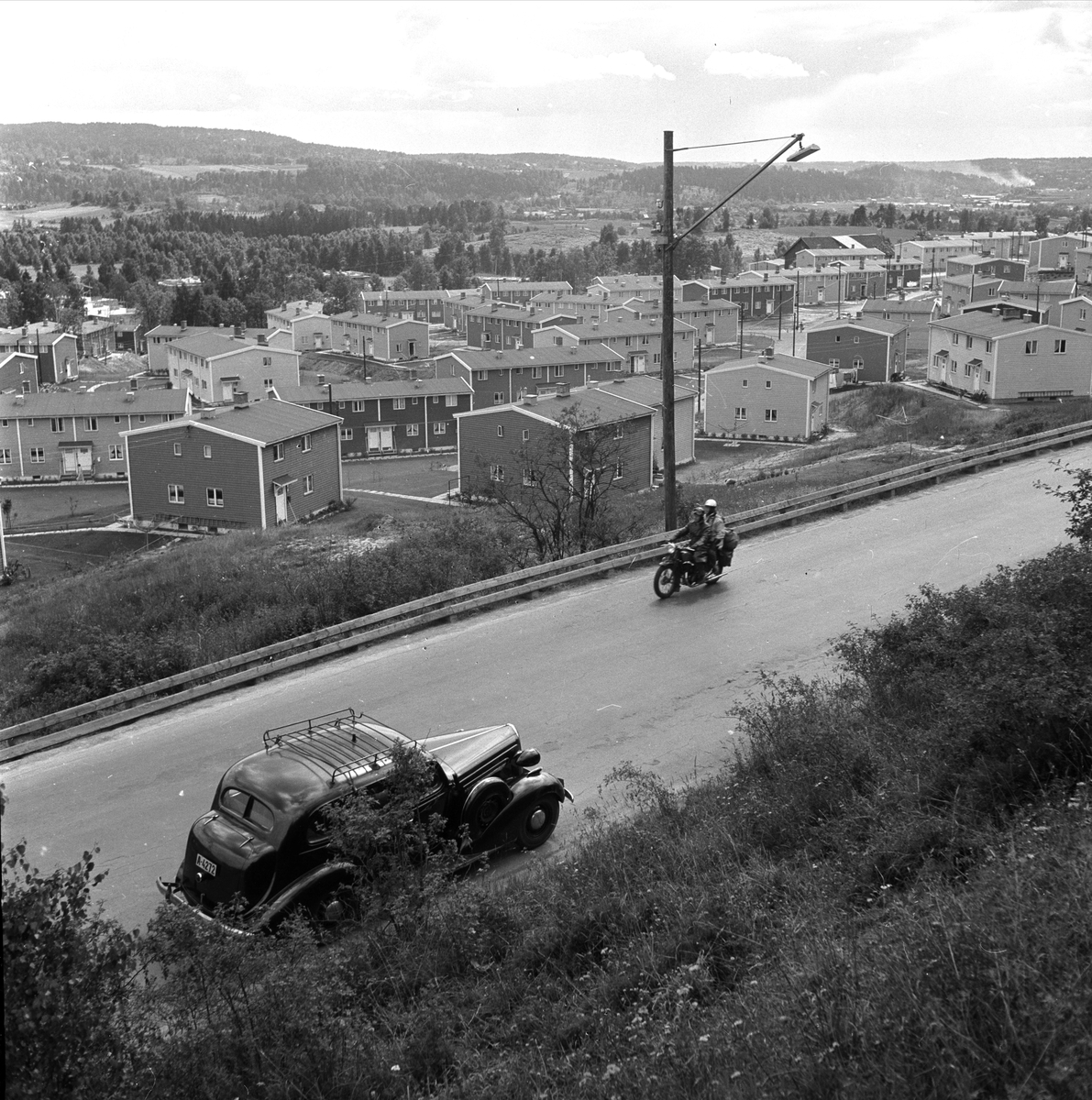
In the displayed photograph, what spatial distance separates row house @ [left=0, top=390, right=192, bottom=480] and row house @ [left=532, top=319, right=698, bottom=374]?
31.7 m

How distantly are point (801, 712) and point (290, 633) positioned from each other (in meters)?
6.79

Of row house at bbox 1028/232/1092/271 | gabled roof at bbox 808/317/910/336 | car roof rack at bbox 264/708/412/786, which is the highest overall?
row house at bbox 1028/232/1092/271

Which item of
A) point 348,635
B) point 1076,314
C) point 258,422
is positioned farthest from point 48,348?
point 348,635

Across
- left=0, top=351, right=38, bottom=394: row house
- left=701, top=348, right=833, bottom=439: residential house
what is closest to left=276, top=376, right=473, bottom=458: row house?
left=701, top=348, right=833, bottom=439: residential house

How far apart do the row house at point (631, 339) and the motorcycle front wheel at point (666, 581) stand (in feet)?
224

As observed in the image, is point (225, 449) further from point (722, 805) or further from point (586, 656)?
point (722, 805)

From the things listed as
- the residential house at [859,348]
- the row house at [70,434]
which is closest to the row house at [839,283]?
the residential house at [859,348]

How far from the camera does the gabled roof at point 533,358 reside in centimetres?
7019

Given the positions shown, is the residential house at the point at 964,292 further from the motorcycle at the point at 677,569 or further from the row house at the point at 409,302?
the motorcycle at the point at 677,569

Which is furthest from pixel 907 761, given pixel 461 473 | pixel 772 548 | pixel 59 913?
pixel 461 473

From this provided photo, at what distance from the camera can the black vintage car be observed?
23.6ft

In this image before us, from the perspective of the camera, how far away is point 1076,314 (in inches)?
2702

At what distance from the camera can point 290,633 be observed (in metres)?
14.0

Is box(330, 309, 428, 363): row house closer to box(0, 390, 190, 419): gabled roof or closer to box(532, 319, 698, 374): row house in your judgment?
box(532, 319, 698, 374): row house
